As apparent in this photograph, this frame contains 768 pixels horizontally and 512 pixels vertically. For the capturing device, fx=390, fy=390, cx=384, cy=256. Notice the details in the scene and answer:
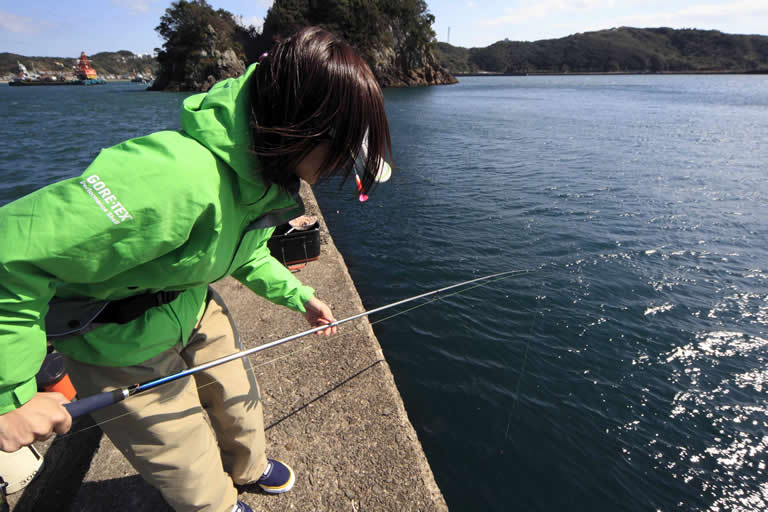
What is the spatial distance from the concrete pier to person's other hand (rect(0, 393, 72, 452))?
937 mm

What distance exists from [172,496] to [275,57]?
Result: 1660mm

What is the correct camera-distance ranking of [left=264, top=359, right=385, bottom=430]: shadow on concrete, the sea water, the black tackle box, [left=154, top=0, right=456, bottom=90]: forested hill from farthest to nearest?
[left=154, top=0, right=456, bottom=90]: forested hill
the black tackle box
the sea water
[left=264, top=359, right=385, bottom=430]: shadow on concrete

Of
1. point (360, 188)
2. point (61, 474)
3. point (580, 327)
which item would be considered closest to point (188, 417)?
point (360, 188)

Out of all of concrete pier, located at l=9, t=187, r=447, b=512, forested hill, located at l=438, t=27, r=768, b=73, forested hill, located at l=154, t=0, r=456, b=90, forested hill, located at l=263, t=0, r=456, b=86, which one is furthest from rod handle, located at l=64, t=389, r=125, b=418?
forested hill, located at l=438, t=27, r=768, b=73

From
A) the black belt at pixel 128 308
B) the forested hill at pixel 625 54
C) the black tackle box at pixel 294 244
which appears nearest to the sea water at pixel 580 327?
the black tackle box at pixel 294 244

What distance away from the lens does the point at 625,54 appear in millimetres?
152000

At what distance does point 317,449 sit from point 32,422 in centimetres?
170

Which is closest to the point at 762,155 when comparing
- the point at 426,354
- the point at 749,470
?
the point at 749,470

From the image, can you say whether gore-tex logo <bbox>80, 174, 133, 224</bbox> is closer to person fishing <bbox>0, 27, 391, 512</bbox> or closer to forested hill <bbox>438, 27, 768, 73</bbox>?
person fishing <bbox>0, 27, 391, 512</bbox>

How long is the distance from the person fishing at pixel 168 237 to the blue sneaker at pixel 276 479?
0.47 m

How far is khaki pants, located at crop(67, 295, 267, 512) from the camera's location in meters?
1.41

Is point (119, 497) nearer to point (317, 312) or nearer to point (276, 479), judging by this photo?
point (276, 479)

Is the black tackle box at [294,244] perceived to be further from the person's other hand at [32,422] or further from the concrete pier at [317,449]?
the person's other hand at [32,422]

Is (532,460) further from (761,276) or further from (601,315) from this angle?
(761,276)
